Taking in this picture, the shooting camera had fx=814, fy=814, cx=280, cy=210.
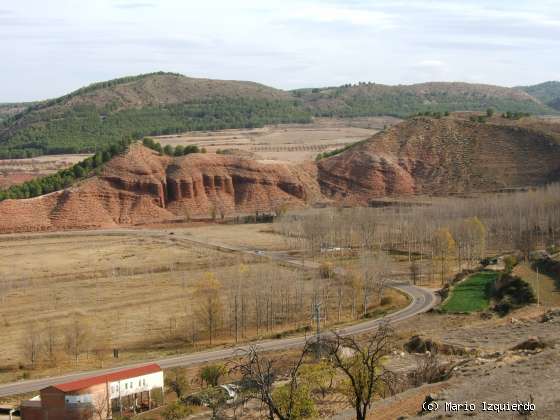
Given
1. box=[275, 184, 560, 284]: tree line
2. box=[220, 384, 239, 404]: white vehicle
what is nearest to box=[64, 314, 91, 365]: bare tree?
box=[220, 384, 239, 404]: white vehicle

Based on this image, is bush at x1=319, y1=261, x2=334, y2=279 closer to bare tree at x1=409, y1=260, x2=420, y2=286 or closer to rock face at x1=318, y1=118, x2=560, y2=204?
bare tree at x1=409, y1=260, x2=420, y2=286

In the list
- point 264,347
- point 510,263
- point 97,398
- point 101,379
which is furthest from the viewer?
point 510,263

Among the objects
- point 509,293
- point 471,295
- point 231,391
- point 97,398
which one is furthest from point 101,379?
point 471,295

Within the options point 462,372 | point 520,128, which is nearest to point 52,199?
point 520,128

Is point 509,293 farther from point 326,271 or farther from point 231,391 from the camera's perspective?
point 231,391

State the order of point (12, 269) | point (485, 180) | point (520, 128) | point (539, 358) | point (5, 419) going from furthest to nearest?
1. point (520, 128)
2. point (485, 180)
3. point (12, 269)
4. point (5, 419)
5. point (539, 358)

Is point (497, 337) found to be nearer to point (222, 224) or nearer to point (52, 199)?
point (222, 224)
